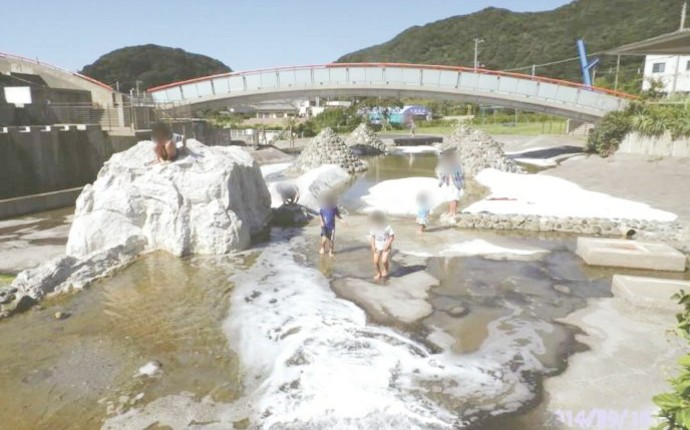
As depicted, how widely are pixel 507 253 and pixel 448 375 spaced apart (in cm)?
576

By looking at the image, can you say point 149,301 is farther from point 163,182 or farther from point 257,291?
point 163,182

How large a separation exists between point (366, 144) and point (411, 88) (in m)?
7.89

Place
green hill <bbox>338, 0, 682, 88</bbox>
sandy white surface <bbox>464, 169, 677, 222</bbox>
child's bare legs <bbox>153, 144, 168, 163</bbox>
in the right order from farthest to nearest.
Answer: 1. green hill <bbox>338, 0, 682, 88</bbox>
2. sandy white surface <bbox>464, 169, 677, 222</bbox>
3. child's bare legs <bbox>153, 144, 168, 163</bbox>

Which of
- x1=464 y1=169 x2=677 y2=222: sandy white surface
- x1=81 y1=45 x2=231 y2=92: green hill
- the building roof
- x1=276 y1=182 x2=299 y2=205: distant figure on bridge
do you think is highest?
x1=81 y1=45 x2=231 y2=92: green hill

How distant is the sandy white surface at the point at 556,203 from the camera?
46.7ft

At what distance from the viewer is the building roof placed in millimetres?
22500

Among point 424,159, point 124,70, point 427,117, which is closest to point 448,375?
point 424,159

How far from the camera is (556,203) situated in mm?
15906

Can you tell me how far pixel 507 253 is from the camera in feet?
36.2

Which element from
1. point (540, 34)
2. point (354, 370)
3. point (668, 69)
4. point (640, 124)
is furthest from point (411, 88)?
point (540, 34)

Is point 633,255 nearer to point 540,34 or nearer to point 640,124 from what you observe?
point 640,124

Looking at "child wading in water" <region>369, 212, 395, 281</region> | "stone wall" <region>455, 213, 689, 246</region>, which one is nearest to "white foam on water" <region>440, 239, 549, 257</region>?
"stone wall" <region>455, 213, 689, 246</region>

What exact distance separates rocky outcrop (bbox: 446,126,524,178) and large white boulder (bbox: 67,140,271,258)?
1686 cm

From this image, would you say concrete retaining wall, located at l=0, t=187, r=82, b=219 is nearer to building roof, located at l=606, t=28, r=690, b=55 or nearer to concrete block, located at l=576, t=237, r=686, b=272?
concrete block, located at l=576, t=237, r=686, b=272
